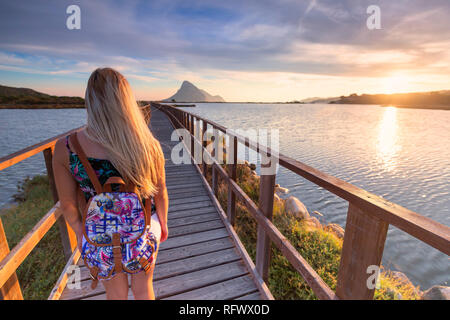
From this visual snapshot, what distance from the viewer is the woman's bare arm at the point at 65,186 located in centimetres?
126

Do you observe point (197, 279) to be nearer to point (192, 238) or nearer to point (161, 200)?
point (192, 238)

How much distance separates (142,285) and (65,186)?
33.1 inches

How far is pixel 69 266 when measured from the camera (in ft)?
8.44

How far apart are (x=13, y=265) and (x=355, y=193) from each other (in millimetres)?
2335

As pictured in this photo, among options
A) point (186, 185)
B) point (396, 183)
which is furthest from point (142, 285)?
point (396, 183)

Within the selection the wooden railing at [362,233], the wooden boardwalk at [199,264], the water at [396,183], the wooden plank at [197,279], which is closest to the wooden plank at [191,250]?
the wooden boardwalk at [199,264]

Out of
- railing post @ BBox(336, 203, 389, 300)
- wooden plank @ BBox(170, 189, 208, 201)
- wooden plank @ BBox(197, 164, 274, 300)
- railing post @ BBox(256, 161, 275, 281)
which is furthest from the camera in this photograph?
wooden plank @ BBox(170, 189, 208, 201)

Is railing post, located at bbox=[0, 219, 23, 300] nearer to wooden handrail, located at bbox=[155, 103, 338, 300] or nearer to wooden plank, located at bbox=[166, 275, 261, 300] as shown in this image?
wooden plank, located at bbox=[166, 275, 261, 300]

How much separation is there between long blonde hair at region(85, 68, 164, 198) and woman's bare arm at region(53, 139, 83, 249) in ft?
0.60

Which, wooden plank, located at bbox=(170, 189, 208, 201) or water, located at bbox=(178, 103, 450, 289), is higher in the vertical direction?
wooden plank, located at bbox=(170, 189, 208, 201)

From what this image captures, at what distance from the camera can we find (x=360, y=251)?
1157 millimetres

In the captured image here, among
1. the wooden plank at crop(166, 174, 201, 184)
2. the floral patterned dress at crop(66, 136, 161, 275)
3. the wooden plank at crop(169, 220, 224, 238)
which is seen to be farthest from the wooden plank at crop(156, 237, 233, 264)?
the wooden plank at crop(166, 174, 201, 184)

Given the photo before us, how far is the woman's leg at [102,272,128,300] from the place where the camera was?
146cm
